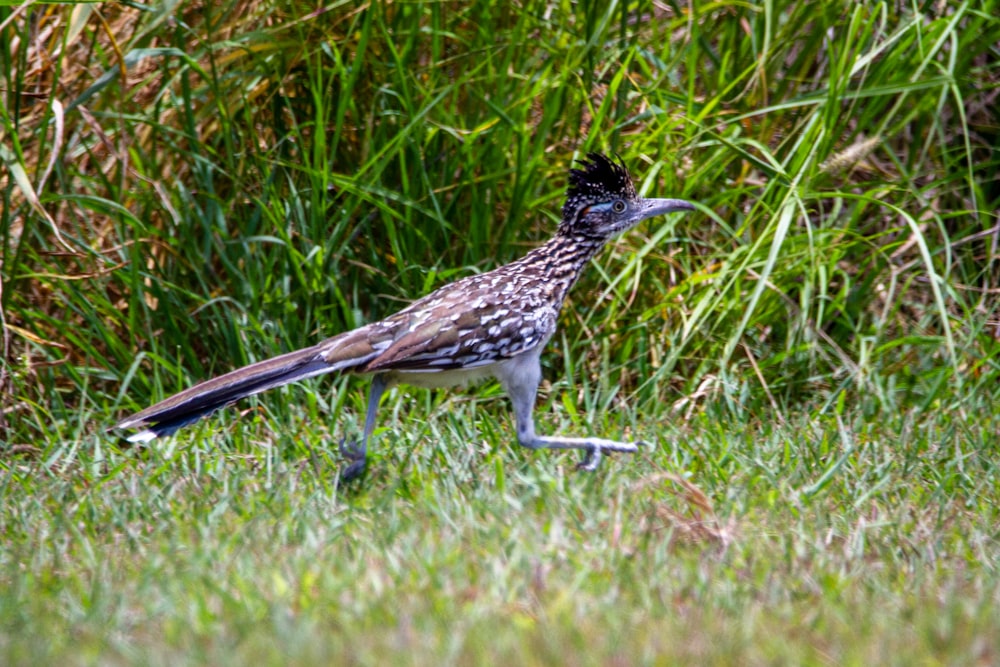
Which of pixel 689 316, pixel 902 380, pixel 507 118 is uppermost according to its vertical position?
pixel 507 118

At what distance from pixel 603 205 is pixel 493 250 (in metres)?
1.21

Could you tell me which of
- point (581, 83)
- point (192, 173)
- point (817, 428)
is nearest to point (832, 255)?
point (817, 428)

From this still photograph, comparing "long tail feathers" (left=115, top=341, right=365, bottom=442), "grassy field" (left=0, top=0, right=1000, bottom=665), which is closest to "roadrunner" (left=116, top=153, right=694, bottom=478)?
"long tail feathers" (left=115, top=341, right=365, bottom=442)

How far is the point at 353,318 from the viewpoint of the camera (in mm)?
6430

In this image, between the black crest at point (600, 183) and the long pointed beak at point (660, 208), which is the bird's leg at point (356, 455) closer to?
the black crest at point (600, 183)

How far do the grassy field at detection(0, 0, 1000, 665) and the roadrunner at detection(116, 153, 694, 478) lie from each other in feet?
0.91

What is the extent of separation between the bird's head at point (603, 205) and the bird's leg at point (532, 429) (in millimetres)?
708

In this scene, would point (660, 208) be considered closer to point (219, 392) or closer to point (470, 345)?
point (470, 345)

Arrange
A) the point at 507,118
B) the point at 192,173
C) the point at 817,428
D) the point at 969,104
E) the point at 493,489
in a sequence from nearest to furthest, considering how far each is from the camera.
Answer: the point at 493,489 → the point at 817,428 → the point at 507,118 → the point at 192,173 → the point at 969,104

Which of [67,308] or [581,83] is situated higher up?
[581,83]

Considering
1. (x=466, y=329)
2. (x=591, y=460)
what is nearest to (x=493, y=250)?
(x=466, y=329)

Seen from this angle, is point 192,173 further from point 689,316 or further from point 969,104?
point 969,104

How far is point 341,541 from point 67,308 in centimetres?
305

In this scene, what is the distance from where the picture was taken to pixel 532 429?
5.27 meters
